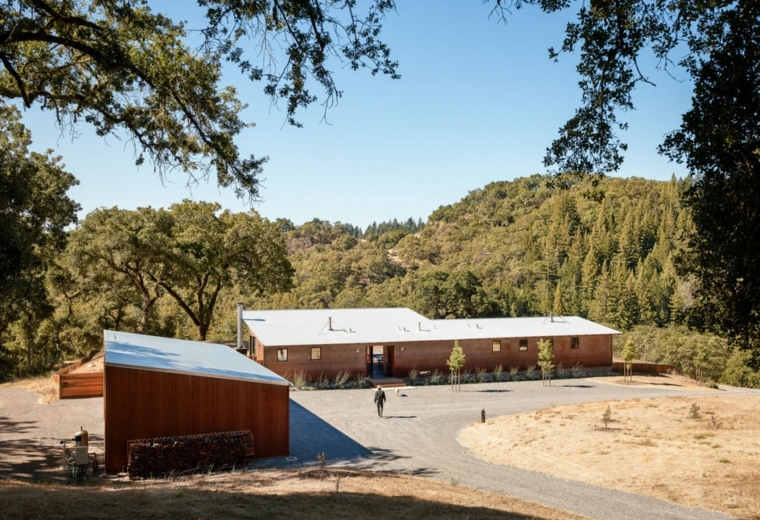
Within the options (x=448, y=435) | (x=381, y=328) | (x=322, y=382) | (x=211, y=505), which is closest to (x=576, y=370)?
(x=381, y=328)

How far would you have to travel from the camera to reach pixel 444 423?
882 inches

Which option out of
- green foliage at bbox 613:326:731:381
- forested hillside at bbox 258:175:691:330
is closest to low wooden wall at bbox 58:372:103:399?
forested hillside at bbox 258:175:691:330

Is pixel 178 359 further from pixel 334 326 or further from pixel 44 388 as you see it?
pixel 334 326

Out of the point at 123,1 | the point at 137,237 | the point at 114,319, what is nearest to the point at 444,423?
the point at 123,1

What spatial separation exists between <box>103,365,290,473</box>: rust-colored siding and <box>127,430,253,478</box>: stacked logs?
390mm

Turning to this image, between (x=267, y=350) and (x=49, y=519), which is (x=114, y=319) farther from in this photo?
(x=49, y=519)

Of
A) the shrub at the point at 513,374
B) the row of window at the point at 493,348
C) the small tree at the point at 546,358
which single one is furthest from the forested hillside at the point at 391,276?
the shrub at the point at 513,374

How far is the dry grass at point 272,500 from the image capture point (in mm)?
9391

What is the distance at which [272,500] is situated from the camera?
437 inches

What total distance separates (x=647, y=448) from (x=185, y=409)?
13.7m

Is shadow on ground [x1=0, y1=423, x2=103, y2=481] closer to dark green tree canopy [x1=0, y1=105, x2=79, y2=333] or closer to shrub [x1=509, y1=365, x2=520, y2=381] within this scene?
dark green tree canopy [x1=0, y1=105, x2=79, y2=333]

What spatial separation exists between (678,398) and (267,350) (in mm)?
19877

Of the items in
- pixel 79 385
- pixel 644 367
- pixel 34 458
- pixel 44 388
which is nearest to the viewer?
pixel 34 458

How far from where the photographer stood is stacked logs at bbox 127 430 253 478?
1521cm
